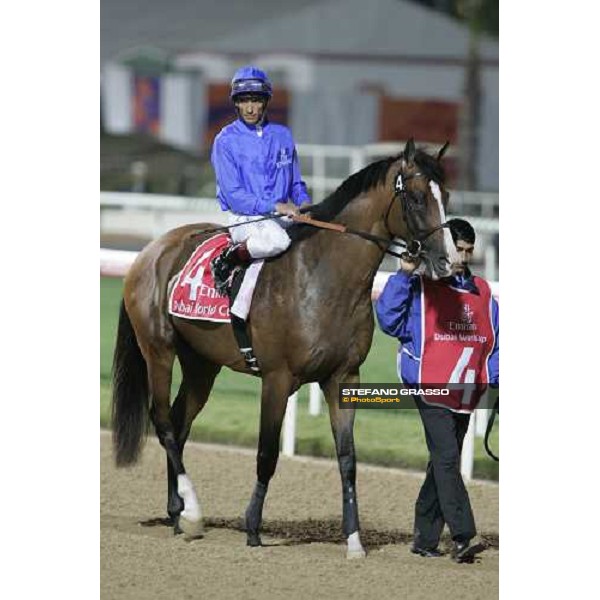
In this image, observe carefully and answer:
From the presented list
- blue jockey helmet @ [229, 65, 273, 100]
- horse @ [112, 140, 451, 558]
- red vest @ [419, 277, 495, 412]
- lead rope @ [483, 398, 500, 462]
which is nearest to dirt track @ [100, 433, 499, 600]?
horse @ [112, 140, 451, 558]

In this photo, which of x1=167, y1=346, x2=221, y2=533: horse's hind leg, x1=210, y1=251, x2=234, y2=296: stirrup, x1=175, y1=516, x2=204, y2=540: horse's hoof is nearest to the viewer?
x1=210, y1=251, x2=234, y2=296: stirrup

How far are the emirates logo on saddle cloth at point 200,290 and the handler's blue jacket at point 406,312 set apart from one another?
691 millimetres

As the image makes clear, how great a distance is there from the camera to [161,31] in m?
7.62

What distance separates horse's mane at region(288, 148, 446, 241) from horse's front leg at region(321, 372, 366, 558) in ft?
1.97

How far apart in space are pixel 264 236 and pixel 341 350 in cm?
53

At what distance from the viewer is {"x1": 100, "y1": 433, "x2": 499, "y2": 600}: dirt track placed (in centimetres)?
617

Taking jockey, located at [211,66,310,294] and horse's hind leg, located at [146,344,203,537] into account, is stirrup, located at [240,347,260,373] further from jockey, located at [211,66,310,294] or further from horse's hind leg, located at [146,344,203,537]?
horse's hind leg, located at [146,344,203,537]

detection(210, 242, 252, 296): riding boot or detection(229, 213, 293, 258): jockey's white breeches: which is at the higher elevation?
detection(229, 213, 293, 258): jockey's white breeches

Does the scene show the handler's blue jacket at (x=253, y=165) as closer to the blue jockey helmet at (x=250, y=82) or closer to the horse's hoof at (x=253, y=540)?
the blue jockey helmet at (x=250, y=82)

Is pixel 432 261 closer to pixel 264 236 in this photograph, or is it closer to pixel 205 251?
pixel 264 236

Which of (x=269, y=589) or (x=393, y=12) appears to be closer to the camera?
(x=269, y=589)

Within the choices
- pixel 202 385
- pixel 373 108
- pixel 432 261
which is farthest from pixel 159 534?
pixel 373 108

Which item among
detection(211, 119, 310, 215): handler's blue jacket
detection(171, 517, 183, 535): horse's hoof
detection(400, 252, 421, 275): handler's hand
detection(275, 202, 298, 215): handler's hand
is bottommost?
detection(171, 517, 183, 535): horse's hoof
